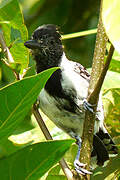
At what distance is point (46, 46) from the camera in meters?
2.45

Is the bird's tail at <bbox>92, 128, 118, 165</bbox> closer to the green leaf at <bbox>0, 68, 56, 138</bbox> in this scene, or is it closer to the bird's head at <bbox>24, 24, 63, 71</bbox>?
the bird's head at <bbox>24, 24, 63, 71</bbox>

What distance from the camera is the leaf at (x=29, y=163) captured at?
1.35 m

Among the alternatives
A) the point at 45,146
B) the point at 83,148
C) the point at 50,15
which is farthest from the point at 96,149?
the point at 50,15

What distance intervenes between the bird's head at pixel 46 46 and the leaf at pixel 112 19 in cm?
137

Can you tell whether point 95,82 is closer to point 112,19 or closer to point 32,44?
point 112,19

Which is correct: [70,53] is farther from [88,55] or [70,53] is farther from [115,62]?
[115,62]

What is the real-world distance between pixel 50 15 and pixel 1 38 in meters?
2.26

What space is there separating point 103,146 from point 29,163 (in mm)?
1420

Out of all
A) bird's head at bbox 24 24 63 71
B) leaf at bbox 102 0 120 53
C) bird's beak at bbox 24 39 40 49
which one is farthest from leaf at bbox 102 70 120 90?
leaf at bbox 102 0 120 53

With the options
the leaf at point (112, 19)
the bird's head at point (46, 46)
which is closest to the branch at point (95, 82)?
the leaf at point (112, 19)

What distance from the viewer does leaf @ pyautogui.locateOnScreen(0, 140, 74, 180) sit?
1347 mm

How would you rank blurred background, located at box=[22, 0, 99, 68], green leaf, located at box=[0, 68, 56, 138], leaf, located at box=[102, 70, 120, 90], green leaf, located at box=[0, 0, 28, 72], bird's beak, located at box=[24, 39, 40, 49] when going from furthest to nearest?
blurred background, located at box=[22, 0, 99, 68]
leaf, located at box=[102, 70, 120, 90]
bird's beak, located at box=[24, 39, 40, 49]
green leaf, located at box=[0, 0, 28, 72]
green leaf, located at box=[0, 68, 56, 138]

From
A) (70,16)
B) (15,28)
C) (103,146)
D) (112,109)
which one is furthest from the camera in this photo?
(70,16)

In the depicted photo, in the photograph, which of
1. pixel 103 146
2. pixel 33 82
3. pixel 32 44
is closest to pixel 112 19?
pixel 33 82
